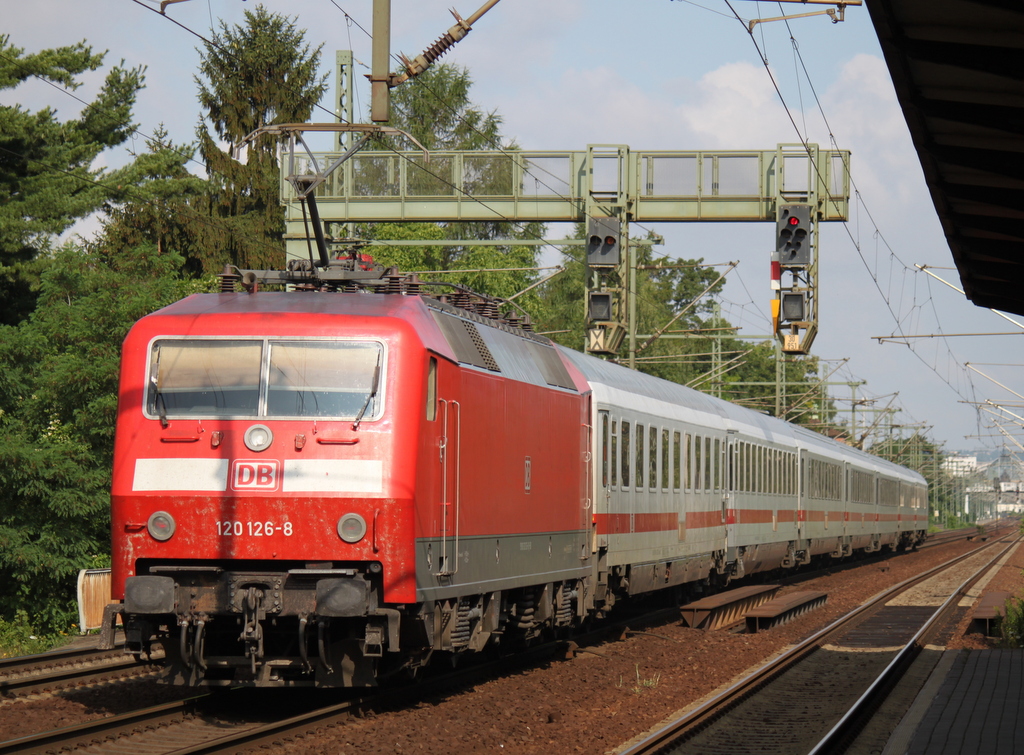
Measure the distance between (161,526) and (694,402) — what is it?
13.2 metres

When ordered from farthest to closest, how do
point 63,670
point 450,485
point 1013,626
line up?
point 1013,626 → point 63,670 → point 450,485

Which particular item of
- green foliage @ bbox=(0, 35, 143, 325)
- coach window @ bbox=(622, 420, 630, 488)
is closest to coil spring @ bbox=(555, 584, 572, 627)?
coach window @ bbox=(622, 420, 630, 488)

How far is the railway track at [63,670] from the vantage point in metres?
11.5

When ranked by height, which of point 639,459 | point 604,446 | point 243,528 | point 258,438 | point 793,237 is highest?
point 793,237

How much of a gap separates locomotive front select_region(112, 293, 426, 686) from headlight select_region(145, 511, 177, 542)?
2cm

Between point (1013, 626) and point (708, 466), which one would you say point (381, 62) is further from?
point (1013, 626)

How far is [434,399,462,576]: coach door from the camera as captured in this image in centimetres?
1056

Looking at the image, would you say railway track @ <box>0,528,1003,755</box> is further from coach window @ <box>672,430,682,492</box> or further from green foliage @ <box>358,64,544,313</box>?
green foliage @ <box>358,64,544,313</box>

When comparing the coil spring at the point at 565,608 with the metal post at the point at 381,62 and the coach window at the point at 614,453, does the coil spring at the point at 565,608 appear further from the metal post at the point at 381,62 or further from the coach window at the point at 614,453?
the metal post at the point at 381,62

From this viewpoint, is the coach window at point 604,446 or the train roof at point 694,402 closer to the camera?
the coach window at point 604,446

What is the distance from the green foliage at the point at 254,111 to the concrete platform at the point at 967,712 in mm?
30269

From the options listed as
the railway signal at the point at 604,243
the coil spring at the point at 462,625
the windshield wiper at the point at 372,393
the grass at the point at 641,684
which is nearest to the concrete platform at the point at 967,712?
the grass at the point at 641,684

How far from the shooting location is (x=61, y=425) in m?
22.0

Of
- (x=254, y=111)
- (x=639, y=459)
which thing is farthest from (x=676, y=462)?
(x=254, y=111)
